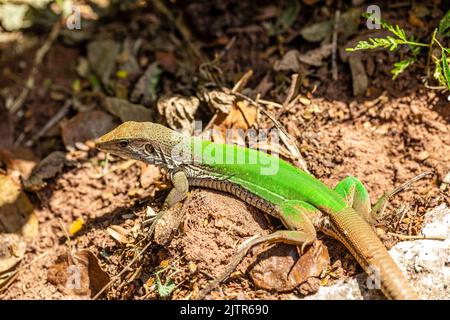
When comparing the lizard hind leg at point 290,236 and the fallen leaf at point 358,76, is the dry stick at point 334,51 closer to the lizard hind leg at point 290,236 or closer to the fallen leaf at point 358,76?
the fallen leaf at point 358,76

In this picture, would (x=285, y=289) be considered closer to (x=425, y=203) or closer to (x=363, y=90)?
(x=425, y=203)

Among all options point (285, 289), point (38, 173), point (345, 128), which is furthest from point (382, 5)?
point (38, 173)

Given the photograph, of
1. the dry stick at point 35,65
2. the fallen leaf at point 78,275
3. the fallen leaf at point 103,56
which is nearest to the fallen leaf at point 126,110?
the fallen leaf at point 103,56

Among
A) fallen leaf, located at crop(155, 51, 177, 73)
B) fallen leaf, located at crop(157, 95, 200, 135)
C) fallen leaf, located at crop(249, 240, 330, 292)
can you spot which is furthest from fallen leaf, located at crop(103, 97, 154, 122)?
fallen leaf, located at crop(249, 240, 330, 292)

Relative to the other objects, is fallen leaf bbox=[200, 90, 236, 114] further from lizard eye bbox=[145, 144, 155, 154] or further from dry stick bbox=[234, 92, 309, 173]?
lizard eye bbox=[145, 144, 155, 154]

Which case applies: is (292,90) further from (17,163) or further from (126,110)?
(17,163)

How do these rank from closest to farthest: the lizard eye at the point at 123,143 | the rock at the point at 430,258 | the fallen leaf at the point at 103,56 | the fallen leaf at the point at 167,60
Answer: the rock at the point at 430,258, the lizard eye at the point at 123,143, the fallen leaf at the point at 167,60, the fallen leaf at the point at 103,56
